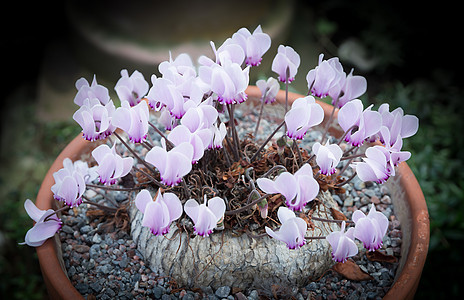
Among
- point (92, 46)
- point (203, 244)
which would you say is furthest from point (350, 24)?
point (203, 244)

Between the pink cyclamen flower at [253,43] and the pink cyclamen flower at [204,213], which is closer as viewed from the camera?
the pink cyclamen flower at [204,213]

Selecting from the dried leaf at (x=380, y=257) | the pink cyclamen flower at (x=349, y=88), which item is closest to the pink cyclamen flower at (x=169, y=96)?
the pink cyclamen flower at (x=349, y=88)

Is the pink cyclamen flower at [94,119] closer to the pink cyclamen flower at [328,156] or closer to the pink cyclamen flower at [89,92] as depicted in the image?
the pink cyclamen flower at [89,92]

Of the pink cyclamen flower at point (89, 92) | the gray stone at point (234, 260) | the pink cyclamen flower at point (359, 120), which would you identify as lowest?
the gray stone at point (234, 260)

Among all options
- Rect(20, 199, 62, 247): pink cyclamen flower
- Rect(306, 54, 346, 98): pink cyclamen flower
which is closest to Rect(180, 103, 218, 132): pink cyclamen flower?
Rect(306, 54, 346, 98): pink cyclamen flower

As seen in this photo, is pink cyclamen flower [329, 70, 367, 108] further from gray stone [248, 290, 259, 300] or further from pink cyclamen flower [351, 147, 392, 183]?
gray stone [248, 290, 259, 300]
